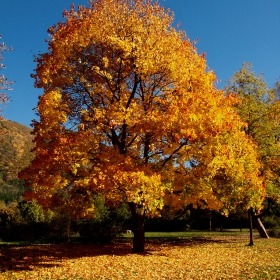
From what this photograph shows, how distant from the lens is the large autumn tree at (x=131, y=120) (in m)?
13.1

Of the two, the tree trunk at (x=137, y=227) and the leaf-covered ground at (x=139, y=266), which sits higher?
the tree trunk at (x=137, y=227)

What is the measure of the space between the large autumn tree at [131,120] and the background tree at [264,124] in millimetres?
8035

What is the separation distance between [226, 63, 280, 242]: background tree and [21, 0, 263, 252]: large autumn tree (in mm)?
8035

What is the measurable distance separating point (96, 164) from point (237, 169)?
6771 millimetres

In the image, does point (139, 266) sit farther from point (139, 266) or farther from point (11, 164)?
point (11, 164)

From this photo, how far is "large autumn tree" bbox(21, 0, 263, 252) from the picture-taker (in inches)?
518

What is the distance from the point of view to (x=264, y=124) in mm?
24578

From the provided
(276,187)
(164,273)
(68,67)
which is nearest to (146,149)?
(68,67)

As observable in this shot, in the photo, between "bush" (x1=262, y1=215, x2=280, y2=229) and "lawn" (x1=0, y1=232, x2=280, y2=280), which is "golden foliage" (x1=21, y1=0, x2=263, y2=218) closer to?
"lawn" (x1=0, y1=232, x2=280, y2=280)

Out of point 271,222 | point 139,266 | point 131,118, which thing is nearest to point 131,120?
point 131,118

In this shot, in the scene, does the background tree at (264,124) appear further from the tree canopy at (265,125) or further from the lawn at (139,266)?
the lawn at (139,266)

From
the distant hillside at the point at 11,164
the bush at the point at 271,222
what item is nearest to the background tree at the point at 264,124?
the bush at the point at 271,222

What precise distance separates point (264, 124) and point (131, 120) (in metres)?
15.0

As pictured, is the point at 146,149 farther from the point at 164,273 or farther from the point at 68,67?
the point at 164,273
